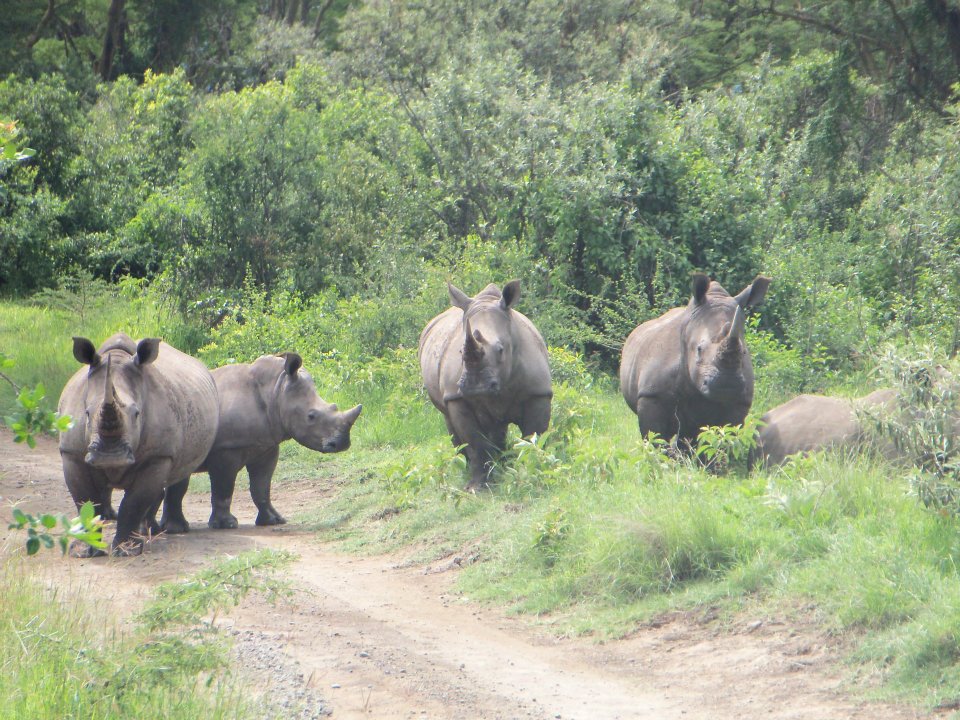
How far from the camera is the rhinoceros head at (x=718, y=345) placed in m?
8.66

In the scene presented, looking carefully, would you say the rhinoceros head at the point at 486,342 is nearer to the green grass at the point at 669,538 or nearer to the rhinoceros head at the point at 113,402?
the green grass at the point at 669,538

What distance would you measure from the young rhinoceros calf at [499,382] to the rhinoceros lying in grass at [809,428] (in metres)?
1.69

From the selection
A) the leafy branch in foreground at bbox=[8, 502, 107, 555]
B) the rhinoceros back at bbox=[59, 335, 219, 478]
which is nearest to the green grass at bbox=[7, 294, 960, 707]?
the rhinoceros back at bbox=[59, 335, 219, 478]

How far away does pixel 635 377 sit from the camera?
9.77m

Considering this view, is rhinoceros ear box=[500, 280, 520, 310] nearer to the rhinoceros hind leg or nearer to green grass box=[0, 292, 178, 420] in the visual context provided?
the rhinoceros hind leg

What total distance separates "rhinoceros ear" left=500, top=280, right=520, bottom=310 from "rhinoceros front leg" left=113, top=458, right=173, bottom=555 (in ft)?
9.47

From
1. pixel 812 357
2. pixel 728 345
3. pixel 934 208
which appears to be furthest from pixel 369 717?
pixel 934 208

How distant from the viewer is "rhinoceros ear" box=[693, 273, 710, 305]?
29.9 ft

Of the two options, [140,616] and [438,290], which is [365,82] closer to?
[438,290]

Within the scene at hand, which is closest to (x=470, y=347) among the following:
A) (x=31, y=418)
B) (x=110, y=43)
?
(x=31, y=418)

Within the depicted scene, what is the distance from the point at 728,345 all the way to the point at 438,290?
5.78 metres

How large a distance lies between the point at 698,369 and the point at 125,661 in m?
5.09

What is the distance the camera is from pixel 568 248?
46.6ft

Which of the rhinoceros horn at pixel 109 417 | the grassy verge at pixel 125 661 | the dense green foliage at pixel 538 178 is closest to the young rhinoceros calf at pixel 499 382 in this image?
the rhinoceros horn at pixel 109 417
